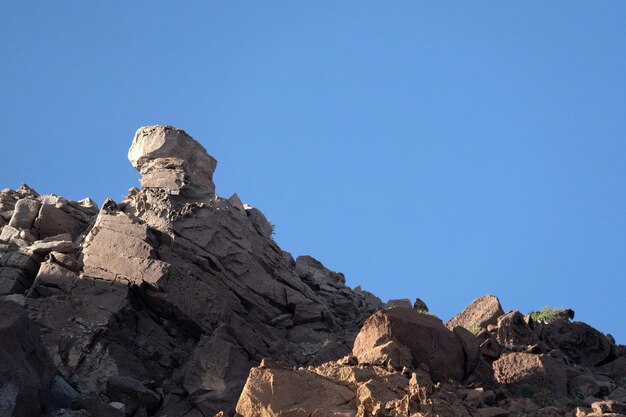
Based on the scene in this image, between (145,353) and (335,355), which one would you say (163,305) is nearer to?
(145,353)

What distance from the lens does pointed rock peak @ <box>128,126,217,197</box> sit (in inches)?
1323

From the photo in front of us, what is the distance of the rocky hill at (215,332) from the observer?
2061 cm

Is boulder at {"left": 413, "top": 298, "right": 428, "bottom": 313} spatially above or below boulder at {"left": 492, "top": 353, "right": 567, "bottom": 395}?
above

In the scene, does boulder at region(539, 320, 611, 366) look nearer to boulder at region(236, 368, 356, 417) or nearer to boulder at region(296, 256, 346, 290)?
boulder at region(296, 256, 346, 290)

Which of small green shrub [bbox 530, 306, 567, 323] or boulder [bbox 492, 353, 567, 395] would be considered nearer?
boulder [bbox 492, 353, 567, 395]

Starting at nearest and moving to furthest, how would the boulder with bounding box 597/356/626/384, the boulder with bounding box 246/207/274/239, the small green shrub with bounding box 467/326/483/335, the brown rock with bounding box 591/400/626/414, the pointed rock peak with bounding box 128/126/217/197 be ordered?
the brown rock with bounding box 591/400/626/414
the boulder with bounding box 597/356/626/384
the small green shrub with bounding box 467/326/483/335
the pointed rock peak with bounding box 128/126/217/197
the boulder with bounding box 246/207/274/239

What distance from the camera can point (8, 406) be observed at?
71.2 ft

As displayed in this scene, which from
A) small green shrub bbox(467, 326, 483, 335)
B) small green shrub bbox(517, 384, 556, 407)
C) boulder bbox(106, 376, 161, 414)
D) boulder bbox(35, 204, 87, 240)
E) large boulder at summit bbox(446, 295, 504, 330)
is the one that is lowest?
boulder bbox(106, 376, 161, 414)

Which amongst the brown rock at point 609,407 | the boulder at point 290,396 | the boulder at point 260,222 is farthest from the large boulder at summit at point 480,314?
the boulder at point 290,396

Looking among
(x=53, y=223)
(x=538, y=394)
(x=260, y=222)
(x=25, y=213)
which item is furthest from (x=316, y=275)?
(x=538, y=394)

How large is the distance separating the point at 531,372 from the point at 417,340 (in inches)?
113

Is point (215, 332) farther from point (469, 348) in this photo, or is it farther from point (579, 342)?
point (579, 342)

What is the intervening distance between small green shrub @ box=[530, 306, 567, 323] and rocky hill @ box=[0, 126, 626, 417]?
7 centimetres

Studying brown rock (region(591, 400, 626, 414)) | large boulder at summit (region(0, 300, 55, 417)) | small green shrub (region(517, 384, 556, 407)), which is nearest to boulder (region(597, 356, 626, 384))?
small green shrub (region(517, 384, 556, 407))
